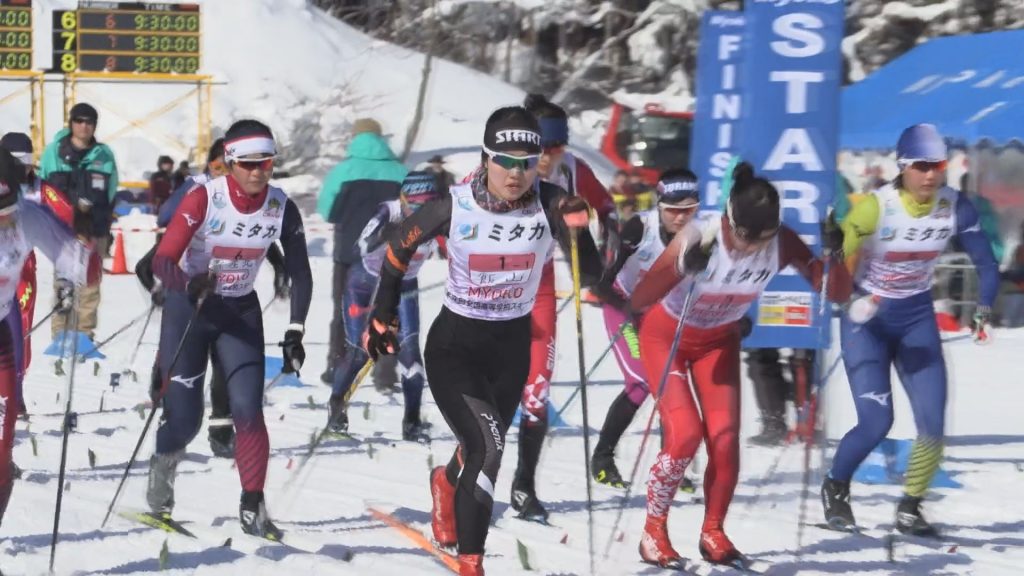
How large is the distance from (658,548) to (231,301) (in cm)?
210

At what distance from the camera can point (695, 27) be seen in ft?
137

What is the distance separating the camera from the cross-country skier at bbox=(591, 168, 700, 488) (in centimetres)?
784

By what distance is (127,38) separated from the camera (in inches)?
1108

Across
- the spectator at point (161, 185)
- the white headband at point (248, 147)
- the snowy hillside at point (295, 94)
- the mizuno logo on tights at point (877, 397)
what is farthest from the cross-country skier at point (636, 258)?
the snowy hillside at point (295, 94)

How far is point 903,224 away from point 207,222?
3.13 metres

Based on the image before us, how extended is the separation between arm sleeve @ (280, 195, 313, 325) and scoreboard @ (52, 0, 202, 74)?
2173 centimetres

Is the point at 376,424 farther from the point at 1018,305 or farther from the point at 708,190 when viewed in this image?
the point at 1018,305

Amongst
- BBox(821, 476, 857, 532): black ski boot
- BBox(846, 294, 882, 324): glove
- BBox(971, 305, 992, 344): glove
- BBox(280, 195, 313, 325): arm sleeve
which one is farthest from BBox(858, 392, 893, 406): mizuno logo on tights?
BBox(280, 195, 313, 325): arm sleeve

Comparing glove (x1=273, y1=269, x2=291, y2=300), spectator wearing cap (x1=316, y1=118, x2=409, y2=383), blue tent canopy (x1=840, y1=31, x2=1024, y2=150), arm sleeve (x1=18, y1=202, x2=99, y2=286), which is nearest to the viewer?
arm sleeve (x1=18, y1=202, x2=99, y2=286)

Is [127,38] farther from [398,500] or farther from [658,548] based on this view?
[658,548]

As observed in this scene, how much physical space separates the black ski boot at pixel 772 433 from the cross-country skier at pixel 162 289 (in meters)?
3.31

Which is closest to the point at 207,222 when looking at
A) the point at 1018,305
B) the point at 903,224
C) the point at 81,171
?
the point at 903,224

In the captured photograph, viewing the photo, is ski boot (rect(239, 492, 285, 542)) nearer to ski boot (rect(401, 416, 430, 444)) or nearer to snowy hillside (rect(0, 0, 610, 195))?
ski boot (rect(401, 416, 430, 444))

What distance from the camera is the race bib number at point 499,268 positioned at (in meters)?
5.92
